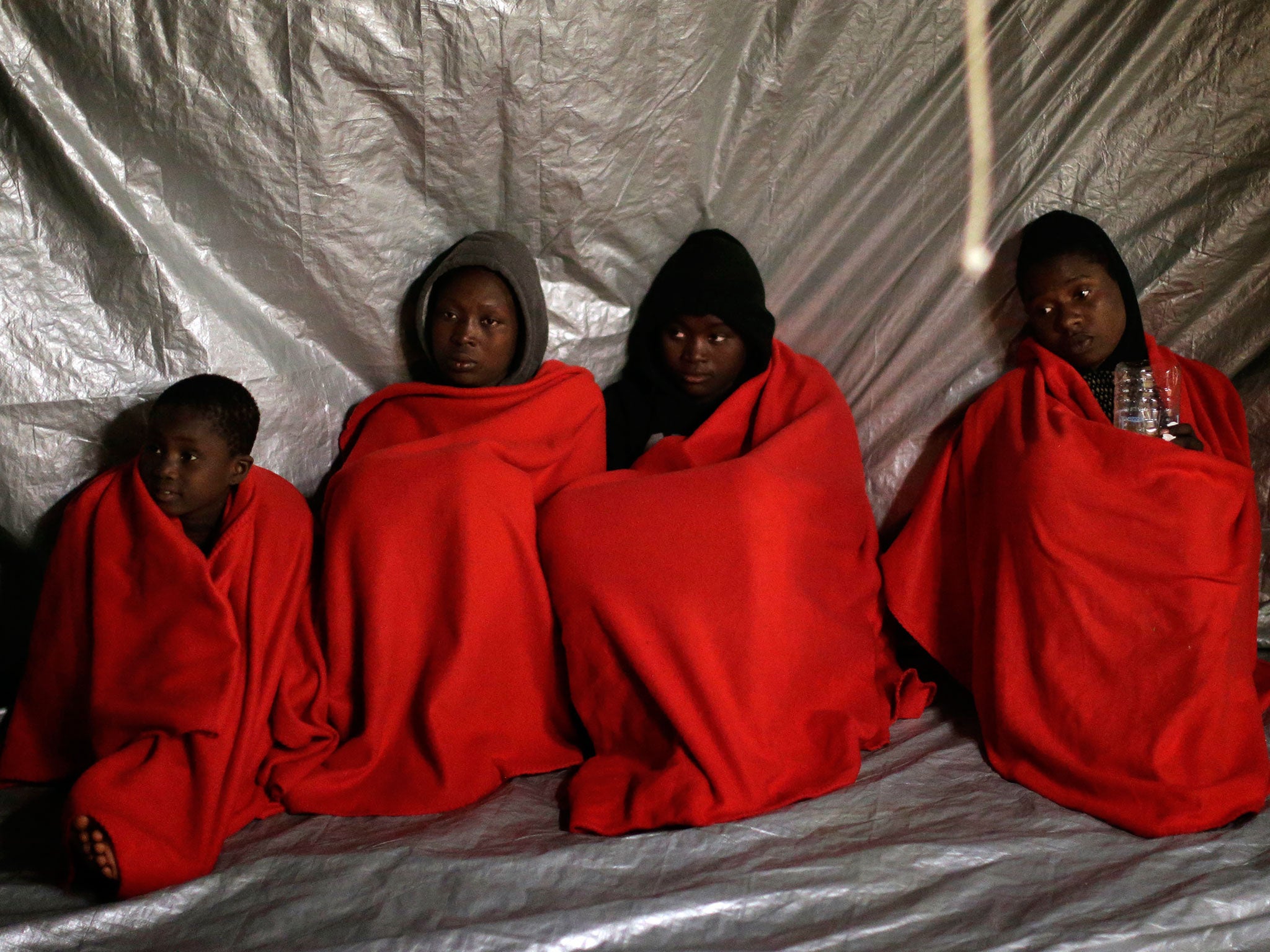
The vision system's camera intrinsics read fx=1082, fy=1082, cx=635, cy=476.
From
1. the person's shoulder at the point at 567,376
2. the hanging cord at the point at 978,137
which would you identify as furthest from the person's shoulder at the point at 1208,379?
the person's shoulder at the point at 567,376

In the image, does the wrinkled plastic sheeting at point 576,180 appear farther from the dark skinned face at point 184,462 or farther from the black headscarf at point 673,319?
the dark skinned face at point 184,462

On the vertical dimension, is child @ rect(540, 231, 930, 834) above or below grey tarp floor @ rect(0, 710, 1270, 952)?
above

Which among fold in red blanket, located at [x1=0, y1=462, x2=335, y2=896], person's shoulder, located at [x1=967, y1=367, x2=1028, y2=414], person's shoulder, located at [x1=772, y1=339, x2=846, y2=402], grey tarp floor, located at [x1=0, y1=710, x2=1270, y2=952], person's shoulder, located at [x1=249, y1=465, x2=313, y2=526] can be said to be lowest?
grey tarp floor, located at [x1=0, y1=710, x2=1270, y2=952]

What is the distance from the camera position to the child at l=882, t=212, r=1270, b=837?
200 cm

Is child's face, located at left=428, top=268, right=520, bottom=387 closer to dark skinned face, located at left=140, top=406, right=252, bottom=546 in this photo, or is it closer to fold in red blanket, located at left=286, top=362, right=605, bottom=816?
fold in red blanket, located at left=286, top=362, right=605, bottom=816

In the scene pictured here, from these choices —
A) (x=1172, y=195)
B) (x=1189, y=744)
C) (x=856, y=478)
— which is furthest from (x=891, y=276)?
(x=1189, y=744)

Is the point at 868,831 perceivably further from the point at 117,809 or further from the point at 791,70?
the point at 791,70

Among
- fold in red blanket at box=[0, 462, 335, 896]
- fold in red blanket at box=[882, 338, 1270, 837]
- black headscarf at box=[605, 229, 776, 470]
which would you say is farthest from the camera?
black headscarf at box=[605, 229, 776, 470]

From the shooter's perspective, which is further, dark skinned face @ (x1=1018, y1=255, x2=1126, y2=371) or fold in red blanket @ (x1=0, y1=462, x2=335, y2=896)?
dark skinned face @ (x1=1018, y1=255, x2=1126, y2=371)

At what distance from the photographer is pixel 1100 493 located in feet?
7.06

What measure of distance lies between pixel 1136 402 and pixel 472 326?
4.67 ft

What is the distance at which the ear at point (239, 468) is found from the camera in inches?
82.4

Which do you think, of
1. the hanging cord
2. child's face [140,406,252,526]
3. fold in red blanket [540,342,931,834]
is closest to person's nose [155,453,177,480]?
child's face [140,406,252,526]

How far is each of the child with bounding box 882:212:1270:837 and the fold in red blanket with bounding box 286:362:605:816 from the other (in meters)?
0.86
